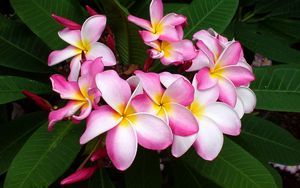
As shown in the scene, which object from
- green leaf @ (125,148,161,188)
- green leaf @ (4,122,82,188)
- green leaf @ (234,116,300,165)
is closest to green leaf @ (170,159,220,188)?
green leaf @ (125,148,161,188)

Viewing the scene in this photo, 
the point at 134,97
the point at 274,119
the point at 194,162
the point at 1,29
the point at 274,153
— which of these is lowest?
the point at 274,119

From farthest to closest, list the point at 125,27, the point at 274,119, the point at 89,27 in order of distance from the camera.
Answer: the point at 274,119
the point at 125,27
the point at 89,27

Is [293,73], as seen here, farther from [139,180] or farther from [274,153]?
[139,180]

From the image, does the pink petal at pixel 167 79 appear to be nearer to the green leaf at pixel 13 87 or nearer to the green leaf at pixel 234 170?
the green leaf at pixel 234 170

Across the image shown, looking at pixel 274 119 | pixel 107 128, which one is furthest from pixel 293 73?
pixel 274 119

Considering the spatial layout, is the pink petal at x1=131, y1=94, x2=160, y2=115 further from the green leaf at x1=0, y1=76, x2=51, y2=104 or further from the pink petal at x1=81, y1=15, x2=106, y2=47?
the green leaf at x1=0, y1=76, x2=51, y2=104

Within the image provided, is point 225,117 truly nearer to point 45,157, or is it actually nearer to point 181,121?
point 181,121

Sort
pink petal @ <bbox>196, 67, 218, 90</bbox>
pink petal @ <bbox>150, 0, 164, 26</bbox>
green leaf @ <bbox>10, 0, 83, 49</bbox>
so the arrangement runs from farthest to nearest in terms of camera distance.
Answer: green leaf @ <bbox>10, 0, 83, 49</bbox> → pink petal @ <bbox>150, 0, 164, 26</bbox> → pink petal @ <bbox>196, 67, 218, 90</bbox>

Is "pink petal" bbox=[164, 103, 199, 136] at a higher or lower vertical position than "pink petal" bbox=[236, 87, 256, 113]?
higher
